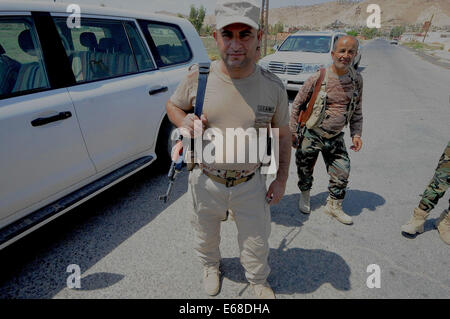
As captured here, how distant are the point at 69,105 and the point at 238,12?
1.68 m

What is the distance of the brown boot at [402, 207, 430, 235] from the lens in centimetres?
A: 263

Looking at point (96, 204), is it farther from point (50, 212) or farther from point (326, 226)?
point (326, 226)

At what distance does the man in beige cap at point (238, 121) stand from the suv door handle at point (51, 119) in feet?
3.54

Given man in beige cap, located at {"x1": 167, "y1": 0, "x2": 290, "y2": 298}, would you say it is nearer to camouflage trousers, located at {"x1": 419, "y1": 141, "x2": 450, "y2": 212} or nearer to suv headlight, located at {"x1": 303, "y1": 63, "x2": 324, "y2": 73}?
Result: camouflage trousers, located at {"x1": 419, "y1": 141, "x2": 450, "y2": 212}

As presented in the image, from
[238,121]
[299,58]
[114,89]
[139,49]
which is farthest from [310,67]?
[238,121]

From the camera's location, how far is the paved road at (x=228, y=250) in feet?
6.86

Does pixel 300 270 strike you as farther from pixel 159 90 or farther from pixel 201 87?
pixel 159 90

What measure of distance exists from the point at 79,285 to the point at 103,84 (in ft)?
5.95

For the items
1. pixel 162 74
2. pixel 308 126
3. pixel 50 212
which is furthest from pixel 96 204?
pixel 308 126

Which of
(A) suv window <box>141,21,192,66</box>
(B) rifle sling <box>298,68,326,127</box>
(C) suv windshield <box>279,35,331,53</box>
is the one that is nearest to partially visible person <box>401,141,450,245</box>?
(B) rifle sling <box>298,68,326,127</box>

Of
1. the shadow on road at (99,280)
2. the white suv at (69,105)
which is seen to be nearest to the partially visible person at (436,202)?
the shadow on road at (99,280)
